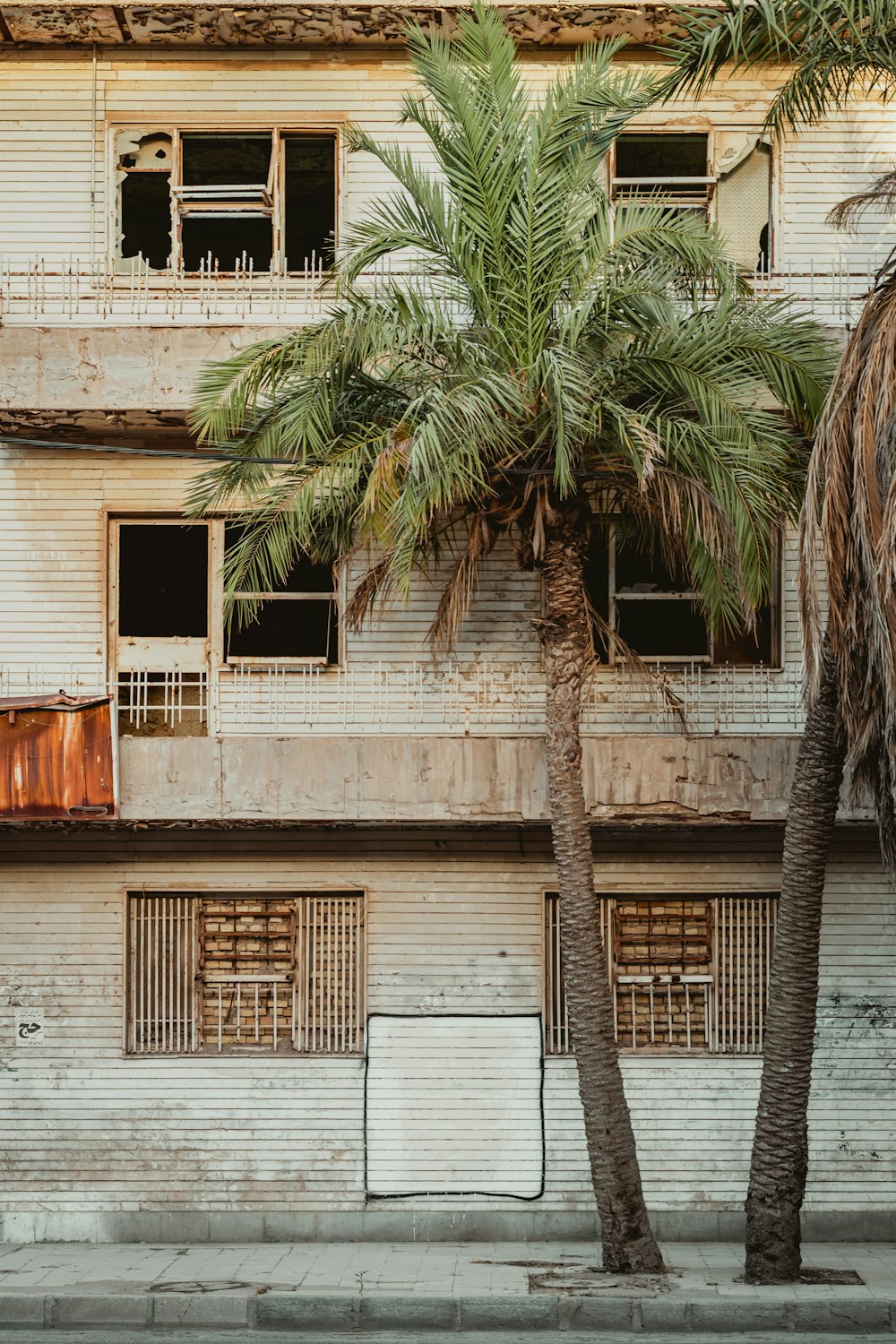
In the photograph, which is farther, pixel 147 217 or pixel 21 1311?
pixel 147 217

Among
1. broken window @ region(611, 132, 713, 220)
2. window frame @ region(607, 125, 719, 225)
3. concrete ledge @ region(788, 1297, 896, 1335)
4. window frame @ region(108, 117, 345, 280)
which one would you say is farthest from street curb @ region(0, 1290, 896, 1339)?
broken window @ region(611, 132, 713, 220)

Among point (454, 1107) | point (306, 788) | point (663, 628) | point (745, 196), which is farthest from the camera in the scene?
point (745, 196)

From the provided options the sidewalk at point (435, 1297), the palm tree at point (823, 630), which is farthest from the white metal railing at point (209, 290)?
the sidewalk at point (435, 1297)

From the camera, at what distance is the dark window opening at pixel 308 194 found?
1468cm

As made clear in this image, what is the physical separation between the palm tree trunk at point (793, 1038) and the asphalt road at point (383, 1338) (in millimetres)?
908

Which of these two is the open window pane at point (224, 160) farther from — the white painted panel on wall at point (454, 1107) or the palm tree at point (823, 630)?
the white painted panel on wall at point (454, 1107)

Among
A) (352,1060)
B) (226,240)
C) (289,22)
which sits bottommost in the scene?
(352,1060)

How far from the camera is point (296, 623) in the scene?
1441cm

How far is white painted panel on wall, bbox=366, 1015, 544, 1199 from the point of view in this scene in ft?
44.3

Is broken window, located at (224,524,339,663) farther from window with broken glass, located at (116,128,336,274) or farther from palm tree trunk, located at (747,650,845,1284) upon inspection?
palm tree trunk, located at (747,650,845,1284)

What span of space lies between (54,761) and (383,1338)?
5.41 metres

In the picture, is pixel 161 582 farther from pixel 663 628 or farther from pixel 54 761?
pixel 663 628

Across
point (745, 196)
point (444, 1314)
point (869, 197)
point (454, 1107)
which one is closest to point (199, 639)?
point (454, 1107)

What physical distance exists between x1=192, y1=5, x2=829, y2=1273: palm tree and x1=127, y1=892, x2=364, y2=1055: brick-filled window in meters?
3.02
